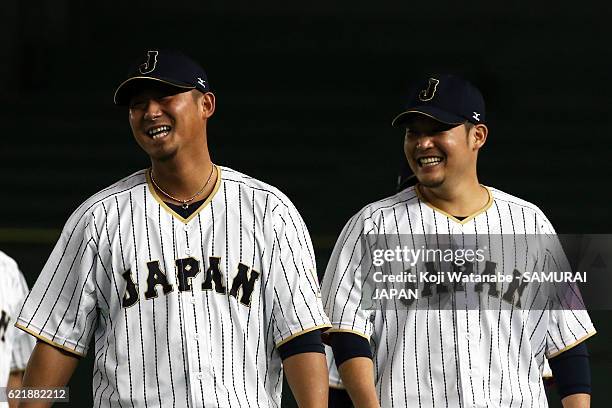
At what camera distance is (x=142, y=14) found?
13.6 metres

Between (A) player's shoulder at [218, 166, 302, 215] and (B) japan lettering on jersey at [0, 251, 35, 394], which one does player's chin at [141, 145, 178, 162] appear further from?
(B) japan lettering on jersey at [0, 251, 35, 394]

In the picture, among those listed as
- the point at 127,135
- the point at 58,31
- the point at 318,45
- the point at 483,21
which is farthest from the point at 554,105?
the point at 58,31

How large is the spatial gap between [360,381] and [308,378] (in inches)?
15.2

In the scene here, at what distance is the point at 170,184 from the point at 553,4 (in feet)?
33.6

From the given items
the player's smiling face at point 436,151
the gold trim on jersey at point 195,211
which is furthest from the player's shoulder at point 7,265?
the player's smiling face at point 436,151

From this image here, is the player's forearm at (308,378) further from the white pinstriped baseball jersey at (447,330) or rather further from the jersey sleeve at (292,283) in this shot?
the white pinstriped baseball jersey at (447,330)

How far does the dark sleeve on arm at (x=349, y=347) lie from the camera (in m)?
4.06

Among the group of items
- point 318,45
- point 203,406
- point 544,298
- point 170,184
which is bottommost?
point 203,406

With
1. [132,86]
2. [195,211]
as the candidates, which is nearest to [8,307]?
[195,211]

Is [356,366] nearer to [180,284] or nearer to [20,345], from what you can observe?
[180,284]

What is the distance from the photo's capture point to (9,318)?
4504 mm

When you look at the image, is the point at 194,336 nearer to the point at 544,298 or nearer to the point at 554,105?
the point at 544,298

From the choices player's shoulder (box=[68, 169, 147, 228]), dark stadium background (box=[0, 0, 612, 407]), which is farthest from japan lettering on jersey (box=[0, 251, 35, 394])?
dark stadium background (box=[0, 0, 612, 407])

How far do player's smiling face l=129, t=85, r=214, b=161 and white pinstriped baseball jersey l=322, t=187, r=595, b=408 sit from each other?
70cm
